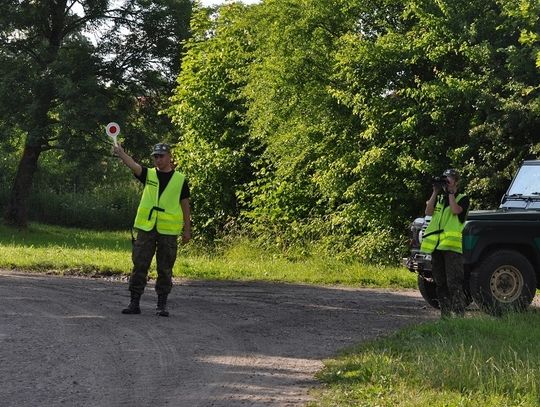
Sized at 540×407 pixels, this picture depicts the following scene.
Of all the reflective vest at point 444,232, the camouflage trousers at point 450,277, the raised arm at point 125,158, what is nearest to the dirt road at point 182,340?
the camouflage trousers at point 450,277

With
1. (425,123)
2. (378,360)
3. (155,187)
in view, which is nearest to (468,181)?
(425,123)

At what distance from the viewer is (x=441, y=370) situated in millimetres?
7223

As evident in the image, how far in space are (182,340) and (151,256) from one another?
2.02 meters

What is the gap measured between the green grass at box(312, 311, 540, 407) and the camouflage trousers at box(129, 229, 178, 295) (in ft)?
10.0

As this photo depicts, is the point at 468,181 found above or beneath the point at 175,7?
beneath

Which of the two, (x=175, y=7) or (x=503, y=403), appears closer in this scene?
(x=503, y=403)

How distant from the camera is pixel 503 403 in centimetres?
627

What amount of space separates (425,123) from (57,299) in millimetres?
9254

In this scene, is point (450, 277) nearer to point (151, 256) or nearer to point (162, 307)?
point (162, 307)

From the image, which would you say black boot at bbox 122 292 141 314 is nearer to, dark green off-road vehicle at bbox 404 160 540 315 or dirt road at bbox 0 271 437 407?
dirt road at bbox 0 271 437 407

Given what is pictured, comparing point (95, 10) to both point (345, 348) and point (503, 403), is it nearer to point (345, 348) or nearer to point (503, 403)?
point (345, 348)

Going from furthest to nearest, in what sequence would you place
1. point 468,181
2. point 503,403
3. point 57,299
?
point 468,181
point 57,299
point 503,403

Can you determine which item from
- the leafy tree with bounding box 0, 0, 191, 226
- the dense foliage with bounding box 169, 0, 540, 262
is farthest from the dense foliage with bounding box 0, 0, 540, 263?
the leafy tree with bounding box 0, 0, 191, 226

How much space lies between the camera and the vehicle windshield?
12.9 m
